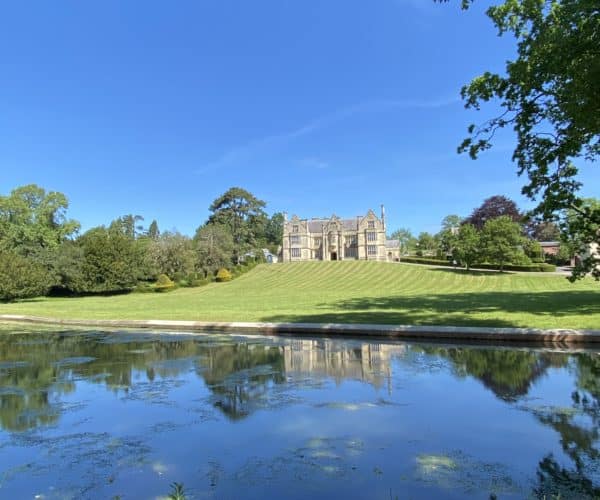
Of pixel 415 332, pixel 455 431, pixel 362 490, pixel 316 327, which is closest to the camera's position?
pixel 362 490

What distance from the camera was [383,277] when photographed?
59500 millimetres

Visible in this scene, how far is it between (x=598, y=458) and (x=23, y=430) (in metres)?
7.46

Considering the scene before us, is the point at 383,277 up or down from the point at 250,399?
up

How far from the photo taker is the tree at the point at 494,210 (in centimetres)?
8062

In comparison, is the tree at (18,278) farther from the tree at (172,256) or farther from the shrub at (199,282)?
the shrub at (199,282)

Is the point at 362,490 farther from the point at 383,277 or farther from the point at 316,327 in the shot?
the point at 383,277

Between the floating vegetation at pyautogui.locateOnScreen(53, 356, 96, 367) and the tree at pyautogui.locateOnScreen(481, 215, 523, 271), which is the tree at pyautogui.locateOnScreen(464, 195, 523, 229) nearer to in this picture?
the tree at pyautogui.locateOnScreen(481, 215, 523, 271)

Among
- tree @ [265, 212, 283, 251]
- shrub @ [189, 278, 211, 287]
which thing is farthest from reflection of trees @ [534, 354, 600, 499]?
tree @ [265, 212, 283, 251]

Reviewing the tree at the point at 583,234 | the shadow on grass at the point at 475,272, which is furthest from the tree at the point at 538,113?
the shadow on grass at the point at 475,272

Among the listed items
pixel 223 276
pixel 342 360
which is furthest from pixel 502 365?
pixel 223 276

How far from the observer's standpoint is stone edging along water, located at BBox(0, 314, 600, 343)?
12109mm

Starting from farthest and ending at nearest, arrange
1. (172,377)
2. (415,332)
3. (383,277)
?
(383,277) → (415,332) → (172,377)

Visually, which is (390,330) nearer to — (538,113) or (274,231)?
(538,113)

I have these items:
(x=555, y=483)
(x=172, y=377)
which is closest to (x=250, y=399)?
(x=172, y=377)
